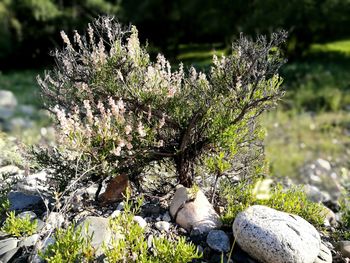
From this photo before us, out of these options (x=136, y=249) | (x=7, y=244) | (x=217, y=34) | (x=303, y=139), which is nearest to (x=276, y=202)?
(x=136, y=249)

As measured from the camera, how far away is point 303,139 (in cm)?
1056

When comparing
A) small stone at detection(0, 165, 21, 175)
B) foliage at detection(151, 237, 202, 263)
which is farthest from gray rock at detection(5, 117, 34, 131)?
foliage at detection(151, 237, 202, 263)

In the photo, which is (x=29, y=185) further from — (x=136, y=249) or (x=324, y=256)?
(x=324, y=256)

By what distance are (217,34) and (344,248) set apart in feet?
54.4

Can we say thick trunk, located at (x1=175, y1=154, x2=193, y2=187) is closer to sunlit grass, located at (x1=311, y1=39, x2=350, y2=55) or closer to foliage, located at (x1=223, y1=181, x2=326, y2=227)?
foliage, located at (x1=223, y1=181, x2=326, y2=227)

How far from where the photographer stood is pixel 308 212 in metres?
4.02

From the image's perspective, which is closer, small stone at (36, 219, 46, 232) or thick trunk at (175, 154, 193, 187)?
small stone at (36, 219, 46, 232)

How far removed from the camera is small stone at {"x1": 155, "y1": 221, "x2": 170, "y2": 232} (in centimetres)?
363

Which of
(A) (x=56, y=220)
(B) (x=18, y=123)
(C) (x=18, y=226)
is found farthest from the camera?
(B) (x=18, y=123)

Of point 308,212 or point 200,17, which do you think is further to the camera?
point 200,17

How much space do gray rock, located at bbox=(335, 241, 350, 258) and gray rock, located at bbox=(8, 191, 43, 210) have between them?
7.42ft

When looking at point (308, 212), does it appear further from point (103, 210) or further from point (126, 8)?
point (126, 8)

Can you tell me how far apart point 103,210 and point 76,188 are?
0.25 metres

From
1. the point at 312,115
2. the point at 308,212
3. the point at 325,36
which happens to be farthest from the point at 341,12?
the point at 308,212
